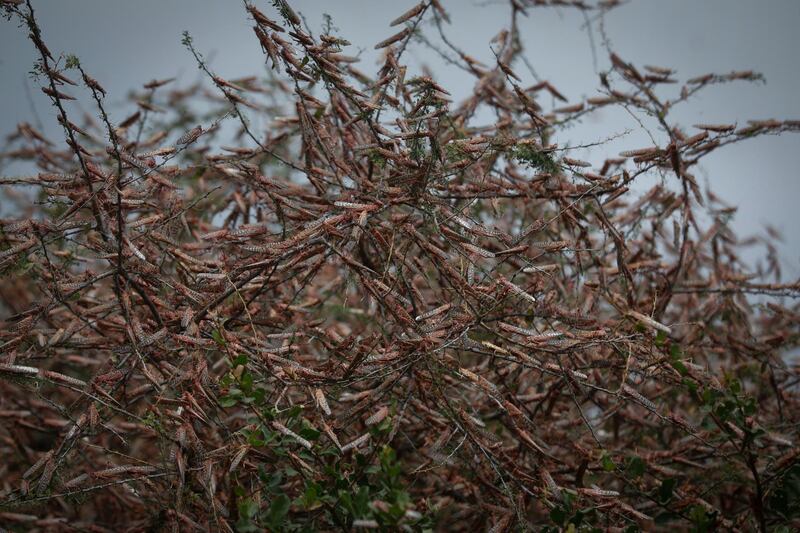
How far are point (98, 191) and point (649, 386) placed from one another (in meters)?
2.70

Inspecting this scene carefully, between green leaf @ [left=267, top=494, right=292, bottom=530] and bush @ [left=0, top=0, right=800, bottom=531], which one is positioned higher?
bush @ [left=0, top=0, right=800, bottom=531]

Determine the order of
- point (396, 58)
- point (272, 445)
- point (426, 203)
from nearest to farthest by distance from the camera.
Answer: point (272, 445), point (426, 203), point (396, 58)

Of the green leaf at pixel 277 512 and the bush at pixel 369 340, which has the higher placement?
the bush at pixel 369 340

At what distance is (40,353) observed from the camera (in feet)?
8.20

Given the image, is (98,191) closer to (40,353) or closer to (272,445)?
(40,353)

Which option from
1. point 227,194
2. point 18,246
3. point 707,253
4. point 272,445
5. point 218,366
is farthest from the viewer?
point 707,253

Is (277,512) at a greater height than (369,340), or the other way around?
(369,340)

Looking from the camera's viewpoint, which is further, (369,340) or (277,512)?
(369,340)

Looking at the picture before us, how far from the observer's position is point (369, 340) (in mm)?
2365

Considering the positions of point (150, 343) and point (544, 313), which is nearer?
point (150, 343)

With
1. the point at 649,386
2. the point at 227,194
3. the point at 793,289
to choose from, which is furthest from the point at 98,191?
the point at 793,289

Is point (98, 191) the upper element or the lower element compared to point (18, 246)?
upper

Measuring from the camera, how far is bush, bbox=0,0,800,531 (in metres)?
2.10

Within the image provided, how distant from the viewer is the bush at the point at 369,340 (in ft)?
6.90
